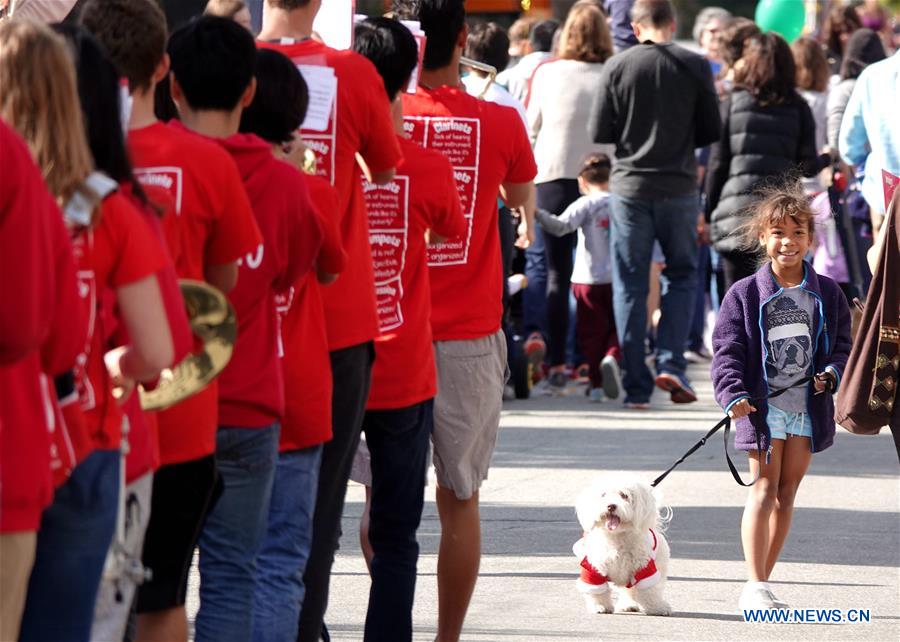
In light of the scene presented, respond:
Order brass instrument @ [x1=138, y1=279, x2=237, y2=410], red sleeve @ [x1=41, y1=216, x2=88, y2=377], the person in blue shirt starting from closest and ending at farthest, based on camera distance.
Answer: red sleeve @ [x1=41, y1=216, x2=88, y2=377], brass instrument @ [x1=138, y1=279, x2=237, y2=410], the person in blue shirt

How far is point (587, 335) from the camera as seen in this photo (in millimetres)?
11898

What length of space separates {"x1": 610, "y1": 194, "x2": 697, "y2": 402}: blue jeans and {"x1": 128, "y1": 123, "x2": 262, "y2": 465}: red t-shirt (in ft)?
23.7

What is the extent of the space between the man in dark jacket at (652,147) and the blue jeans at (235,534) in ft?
23.0

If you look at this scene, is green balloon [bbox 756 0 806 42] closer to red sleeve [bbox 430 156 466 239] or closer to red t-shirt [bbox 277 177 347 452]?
red sleeve [bbox 430 156 466 239]

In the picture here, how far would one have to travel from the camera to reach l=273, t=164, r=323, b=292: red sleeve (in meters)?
4.13

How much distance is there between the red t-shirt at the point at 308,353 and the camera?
4316 mm

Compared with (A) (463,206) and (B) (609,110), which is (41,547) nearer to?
(A) (463,206)

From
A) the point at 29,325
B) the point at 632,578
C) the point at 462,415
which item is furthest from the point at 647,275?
the point at 29,325

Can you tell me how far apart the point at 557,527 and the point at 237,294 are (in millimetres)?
3845

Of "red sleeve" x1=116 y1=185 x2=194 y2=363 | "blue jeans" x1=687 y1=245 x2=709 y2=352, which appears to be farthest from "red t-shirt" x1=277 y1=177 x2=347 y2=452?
"blue jeans" x1=687 y1=245 x2=709 y2=352

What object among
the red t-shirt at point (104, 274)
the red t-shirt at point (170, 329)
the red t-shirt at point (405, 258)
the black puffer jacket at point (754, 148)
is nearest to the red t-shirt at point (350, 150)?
the red t-shirt at point (405, 258)

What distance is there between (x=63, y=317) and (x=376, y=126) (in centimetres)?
170

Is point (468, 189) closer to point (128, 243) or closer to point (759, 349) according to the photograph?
point (759, 349)

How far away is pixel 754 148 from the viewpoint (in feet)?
36.2
